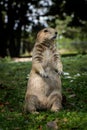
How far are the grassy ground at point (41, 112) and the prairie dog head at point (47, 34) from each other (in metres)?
1.45

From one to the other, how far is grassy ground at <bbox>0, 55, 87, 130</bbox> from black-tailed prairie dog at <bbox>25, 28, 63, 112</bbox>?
0.18 metres

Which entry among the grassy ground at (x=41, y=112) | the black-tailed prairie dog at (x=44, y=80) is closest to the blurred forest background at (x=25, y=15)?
the grassy ground at (x=41, y=112)

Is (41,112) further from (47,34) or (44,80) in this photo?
(47,34)

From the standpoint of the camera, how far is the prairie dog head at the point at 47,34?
8.65 metres

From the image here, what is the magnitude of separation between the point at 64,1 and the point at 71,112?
30567mm

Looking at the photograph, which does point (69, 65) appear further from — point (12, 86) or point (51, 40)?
point (51, 40)

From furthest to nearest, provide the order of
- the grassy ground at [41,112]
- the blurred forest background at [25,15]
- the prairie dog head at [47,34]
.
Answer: the blurred forest background at [25,15] → the prairie dog head at [47,34] → the grassy ground at [41,112]

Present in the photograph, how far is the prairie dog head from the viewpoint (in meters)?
8.65

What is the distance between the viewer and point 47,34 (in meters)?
8.71

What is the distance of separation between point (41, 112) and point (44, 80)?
2.08 feet

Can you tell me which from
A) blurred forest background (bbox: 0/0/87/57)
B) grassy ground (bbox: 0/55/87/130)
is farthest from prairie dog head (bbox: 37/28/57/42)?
blurred forest background (bbox: 0/0/87/57)

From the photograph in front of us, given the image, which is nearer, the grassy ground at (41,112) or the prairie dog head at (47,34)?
the grassy ground at (41,112)

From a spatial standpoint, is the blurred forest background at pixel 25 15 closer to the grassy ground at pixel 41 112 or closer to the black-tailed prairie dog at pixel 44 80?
the grassy ground at pixel 41 112

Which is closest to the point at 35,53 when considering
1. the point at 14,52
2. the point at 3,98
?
the point at 3,98
